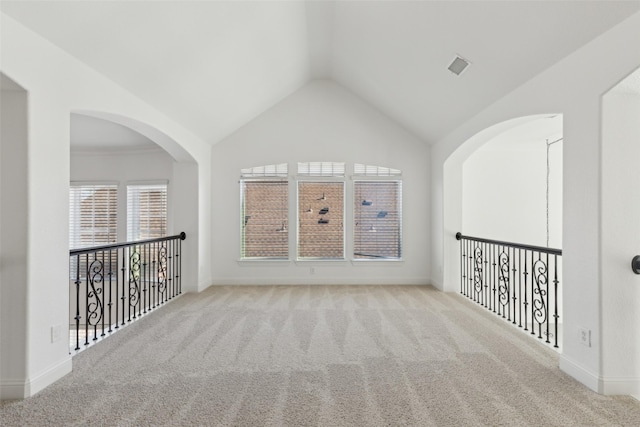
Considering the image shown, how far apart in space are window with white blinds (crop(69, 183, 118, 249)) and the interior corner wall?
461 cm

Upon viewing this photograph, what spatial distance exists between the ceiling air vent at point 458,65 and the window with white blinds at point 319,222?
9.24 ft

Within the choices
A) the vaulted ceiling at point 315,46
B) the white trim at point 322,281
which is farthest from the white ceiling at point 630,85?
the white trim at point 322,281

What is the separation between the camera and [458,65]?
3.48m

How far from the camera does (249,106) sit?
17.5 ft

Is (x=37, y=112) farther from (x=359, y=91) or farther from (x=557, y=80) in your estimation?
(x=359, y=91)

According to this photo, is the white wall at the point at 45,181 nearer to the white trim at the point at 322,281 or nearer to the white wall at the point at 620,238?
the white trim at the point at 322,281

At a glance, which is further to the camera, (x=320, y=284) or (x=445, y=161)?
(x=320, y=284)

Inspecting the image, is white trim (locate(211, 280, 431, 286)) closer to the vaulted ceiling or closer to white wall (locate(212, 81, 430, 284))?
white wall (locate(212, 81, 430, 284))

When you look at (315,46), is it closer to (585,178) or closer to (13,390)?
(585,178)

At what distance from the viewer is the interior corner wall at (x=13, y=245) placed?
2.28 m

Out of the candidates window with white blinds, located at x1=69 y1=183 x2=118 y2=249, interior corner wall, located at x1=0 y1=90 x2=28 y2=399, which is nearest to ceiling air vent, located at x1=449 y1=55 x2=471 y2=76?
interior corner wall, located at x1=0 y1=90 x2=28 y2=399

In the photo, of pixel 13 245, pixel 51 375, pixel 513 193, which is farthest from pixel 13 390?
pixel 513 193

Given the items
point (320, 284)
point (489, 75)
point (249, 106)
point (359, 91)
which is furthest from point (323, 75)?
point (320, 284)

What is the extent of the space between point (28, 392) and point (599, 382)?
4.04 meters
